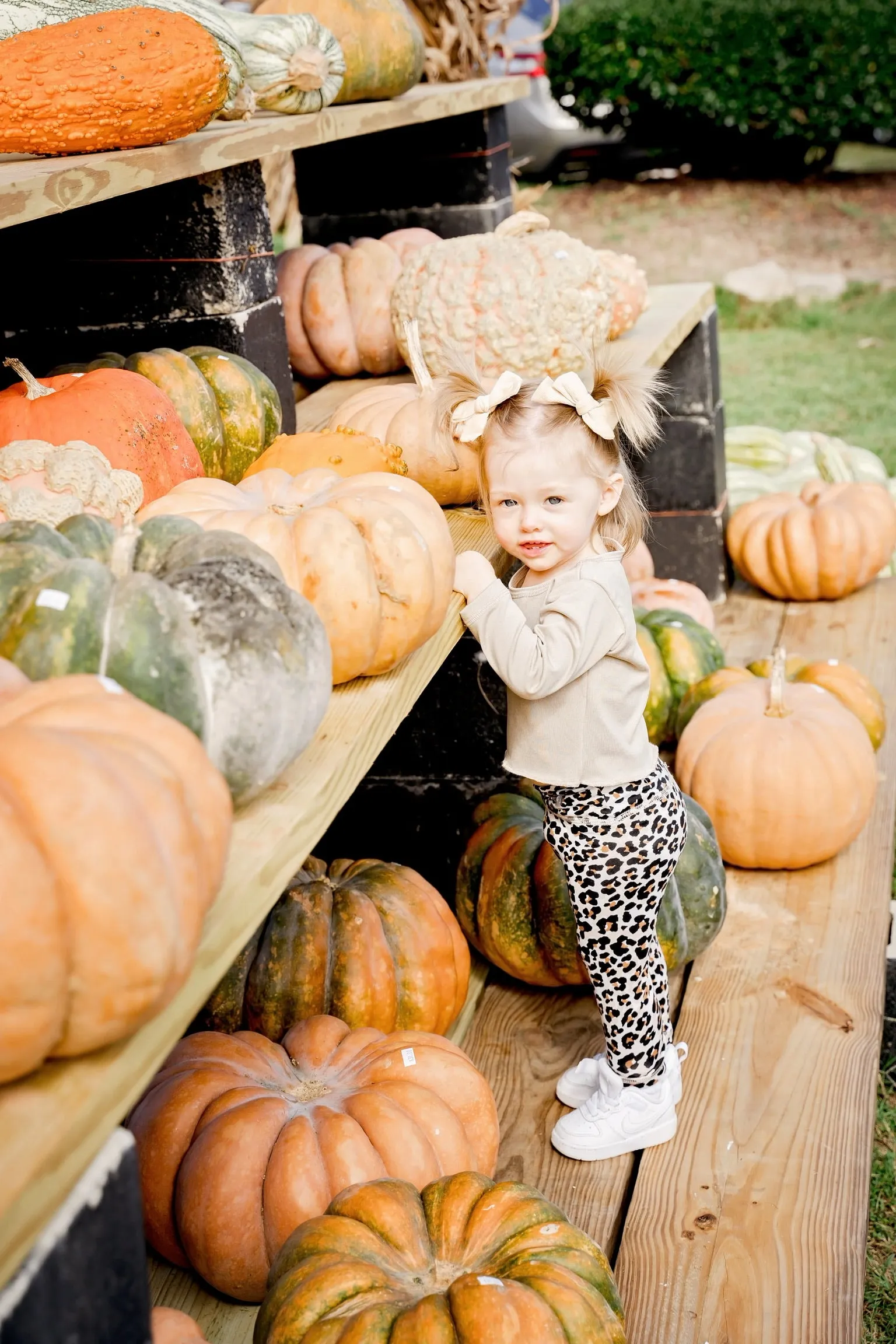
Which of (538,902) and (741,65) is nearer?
(538,902)

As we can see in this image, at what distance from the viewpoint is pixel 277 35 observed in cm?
305

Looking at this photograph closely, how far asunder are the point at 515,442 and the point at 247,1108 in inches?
44.6

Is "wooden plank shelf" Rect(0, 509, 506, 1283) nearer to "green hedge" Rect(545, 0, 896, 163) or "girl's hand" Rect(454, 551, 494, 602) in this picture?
"girl's hand" Rect(454, 551, 494, 602)

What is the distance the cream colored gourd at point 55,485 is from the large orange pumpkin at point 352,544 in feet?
0.21

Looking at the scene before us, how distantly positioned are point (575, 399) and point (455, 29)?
283 centimetres

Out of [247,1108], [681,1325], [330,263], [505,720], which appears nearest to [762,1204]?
[681,1325]

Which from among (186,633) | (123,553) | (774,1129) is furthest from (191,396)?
(774,1129)

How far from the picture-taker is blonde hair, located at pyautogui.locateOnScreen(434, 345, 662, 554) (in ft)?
6.97

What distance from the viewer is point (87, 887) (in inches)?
41.3

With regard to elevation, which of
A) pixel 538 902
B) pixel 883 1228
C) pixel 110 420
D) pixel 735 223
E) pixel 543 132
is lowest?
pixel 883 1228

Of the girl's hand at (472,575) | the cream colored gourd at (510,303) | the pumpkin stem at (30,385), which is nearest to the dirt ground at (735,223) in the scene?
the cream colored gourd at (510,303)

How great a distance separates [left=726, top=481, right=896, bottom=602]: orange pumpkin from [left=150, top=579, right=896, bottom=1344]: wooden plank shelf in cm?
146

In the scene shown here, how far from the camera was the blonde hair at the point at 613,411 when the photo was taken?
2.12 meters

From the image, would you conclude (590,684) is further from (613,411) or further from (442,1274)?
(442,1274)
